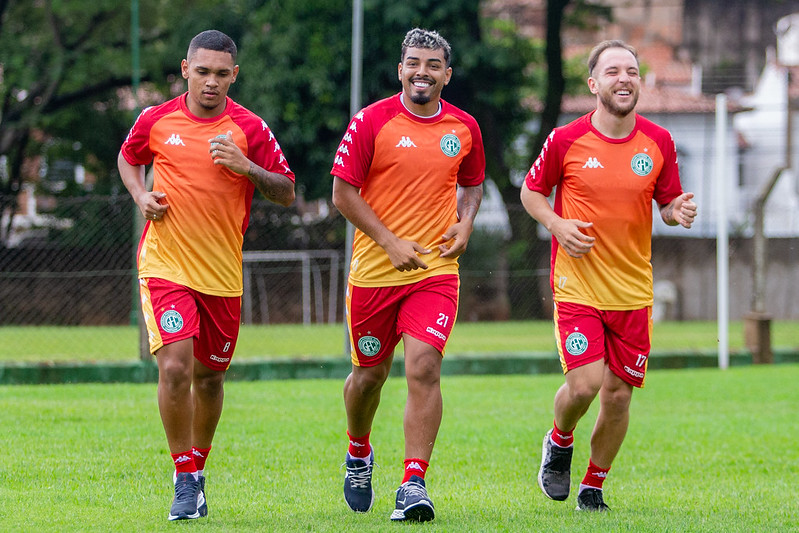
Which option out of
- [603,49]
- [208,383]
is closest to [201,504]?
[208,383]

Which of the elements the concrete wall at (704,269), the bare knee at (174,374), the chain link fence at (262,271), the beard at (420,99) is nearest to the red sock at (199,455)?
the bare knee at (174,374)

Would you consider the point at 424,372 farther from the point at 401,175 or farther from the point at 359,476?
the point at 401,175

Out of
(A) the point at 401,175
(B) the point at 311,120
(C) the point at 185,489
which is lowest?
(C) the point at 185,489

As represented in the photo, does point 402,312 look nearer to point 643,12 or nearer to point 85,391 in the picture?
point 85,391

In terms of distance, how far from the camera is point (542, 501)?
6.35 m

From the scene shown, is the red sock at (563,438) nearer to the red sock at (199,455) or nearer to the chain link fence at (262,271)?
the red sock at (199,455)

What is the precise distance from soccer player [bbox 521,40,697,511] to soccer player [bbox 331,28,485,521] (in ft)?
1.91

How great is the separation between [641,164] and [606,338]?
974mm

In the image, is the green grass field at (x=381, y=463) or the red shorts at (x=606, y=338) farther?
the red shorts at (x=606, y=338)

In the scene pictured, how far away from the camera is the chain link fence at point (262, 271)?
1917 cm

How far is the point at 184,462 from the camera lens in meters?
5.67

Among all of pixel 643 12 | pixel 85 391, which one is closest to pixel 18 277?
pixel 85 391

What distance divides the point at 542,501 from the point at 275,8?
21801 millimetres

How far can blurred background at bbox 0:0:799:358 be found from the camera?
66.6 ft
